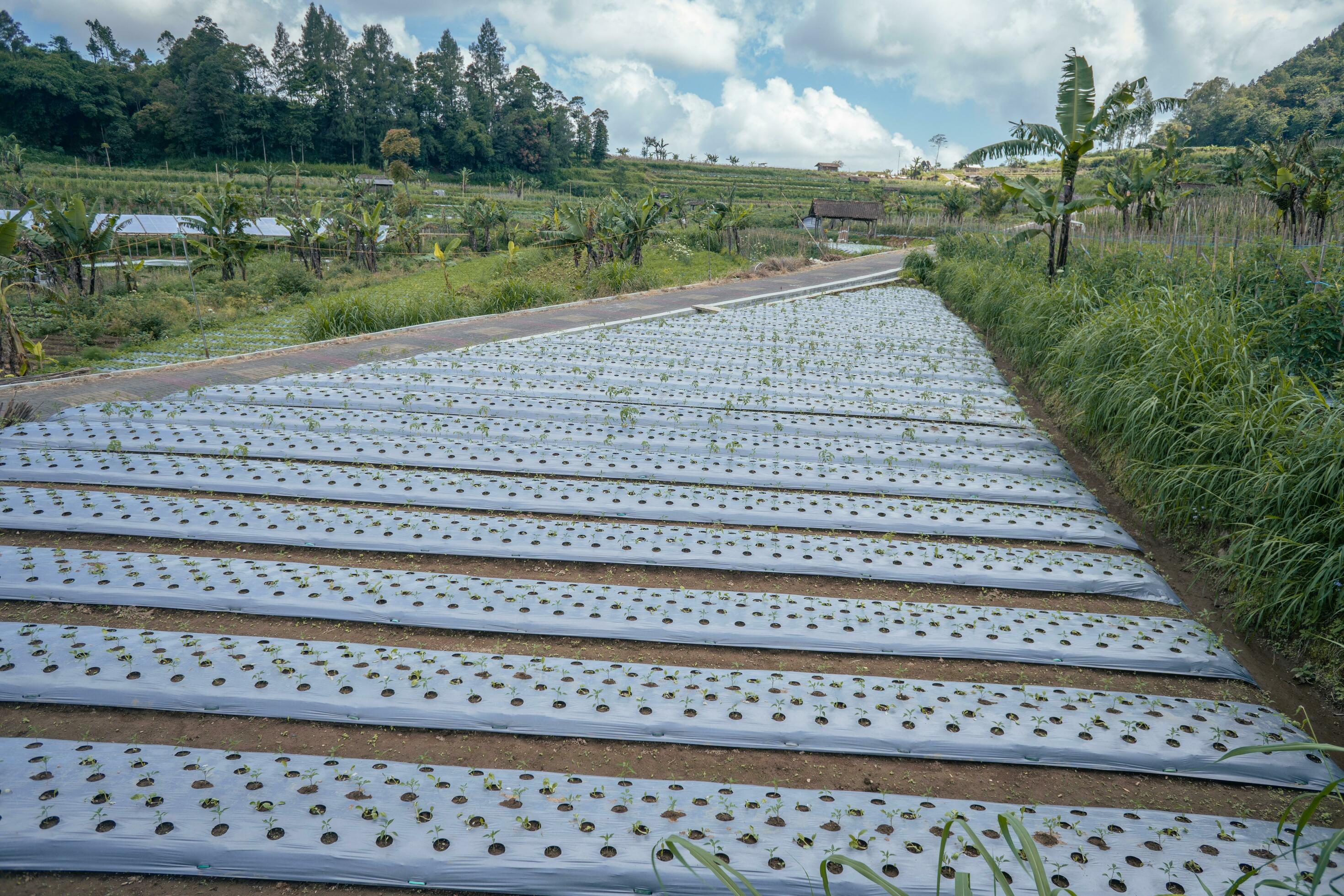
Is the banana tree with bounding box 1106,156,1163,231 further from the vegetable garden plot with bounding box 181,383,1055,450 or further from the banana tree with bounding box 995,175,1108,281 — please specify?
the vegetable garden plot with bounding box 181,383,1055,450

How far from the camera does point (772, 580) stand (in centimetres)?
469

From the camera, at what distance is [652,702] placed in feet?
11.0

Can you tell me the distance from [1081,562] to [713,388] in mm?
4408

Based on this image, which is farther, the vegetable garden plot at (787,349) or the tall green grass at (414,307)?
the tall green grass at (414,307)

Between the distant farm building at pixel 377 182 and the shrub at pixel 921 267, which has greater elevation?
the distant farm building at pixel 377 182

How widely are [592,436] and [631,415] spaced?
25.1 inches

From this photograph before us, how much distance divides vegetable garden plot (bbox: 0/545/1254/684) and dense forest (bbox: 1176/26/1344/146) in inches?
2228

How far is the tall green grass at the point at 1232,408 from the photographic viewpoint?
3883 millimetres

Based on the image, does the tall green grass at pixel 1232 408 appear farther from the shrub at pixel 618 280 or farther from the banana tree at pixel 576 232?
the banana tree at pixel 576 232

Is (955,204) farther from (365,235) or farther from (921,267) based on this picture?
(365,235)

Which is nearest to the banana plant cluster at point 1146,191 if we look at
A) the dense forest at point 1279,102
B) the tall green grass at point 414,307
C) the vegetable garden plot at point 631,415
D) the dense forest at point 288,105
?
the tall green grass at point 414,307

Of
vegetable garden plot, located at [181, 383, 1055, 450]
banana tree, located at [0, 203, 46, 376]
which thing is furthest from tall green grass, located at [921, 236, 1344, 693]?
banana tree, located at [0, 203, 46, 376]

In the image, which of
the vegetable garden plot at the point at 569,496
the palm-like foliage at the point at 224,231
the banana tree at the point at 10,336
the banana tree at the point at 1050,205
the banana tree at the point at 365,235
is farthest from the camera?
the banana tree at the point at 365,235

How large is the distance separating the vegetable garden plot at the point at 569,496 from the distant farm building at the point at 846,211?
129ft
